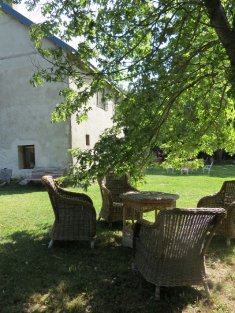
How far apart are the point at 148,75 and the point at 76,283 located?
9.88ft

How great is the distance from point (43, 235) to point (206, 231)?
12.5 feet

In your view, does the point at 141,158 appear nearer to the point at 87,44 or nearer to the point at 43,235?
the point at 87,44

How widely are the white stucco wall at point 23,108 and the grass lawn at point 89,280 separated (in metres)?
9.57

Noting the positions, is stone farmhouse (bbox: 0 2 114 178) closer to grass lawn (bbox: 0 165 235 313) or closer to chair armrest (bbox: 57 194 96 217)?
grass lawn (bbox: 0 165 235 313)

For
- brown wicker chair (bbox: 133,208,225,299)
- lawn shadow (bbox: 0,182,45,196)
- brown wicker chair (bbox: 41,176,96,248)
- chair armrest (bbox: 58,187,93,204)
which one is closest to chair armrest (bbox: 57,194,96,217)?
brown wicker chair (bbox: 41,176,96,248)

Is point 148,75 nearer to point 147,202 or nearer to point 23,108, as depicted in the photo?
point 147,202

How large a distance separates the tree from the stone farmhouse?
10.3 metres

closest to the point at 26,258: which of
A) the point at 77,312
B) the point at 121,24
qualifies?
the point at 77,312

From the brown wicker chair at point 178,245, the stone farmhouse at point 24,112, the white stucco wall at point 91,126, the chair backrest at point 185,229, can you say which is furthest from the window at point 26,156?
the chair backrest at point 185,229

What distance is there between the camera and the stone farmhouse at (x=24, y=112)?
16.5m

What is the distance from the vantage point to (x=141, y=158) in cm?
501

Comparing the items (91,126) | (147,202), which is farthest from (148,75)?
(91,126)

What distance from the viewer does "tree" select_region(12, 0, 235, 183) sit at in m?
4.77

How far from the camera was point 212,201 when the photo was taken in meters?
7.00
